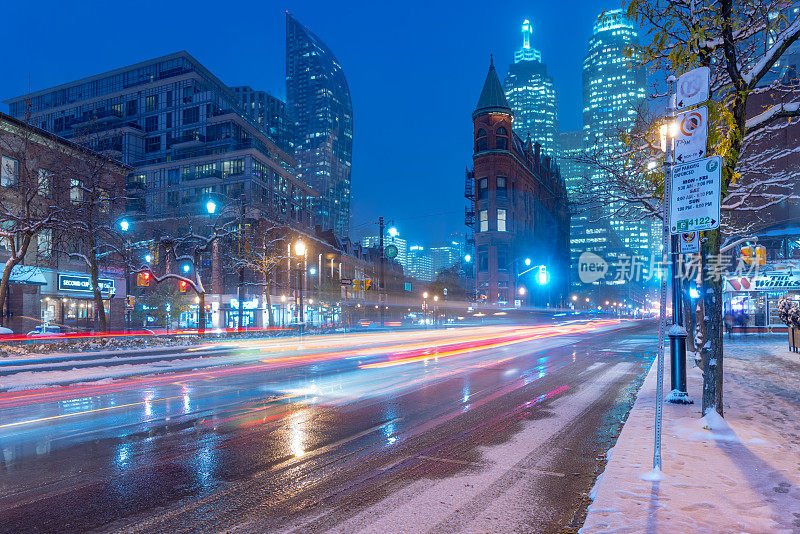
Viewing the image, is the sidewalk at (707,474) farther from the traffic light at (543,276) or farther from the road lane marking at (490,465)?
the traffic light at (543,276)

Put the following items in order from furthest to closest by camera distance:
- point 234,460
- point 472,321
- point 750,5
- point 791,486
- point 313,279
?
point 472,321 → point 313,279 → point 750,5 → point 234,460 → point 791,486

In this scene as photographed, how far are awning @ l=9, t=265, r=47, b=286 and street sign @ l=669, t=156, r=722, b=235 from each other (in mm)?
34885

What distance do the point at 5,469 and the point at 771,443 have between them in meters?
9.87

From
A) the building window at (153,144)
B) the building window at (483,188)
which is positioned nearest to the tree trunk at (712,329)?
the building window at (483,188)

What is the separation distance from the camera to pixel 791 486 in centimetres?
510

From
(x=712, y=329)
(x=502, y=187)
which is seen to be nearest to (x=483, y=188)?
(x=502, y=187)

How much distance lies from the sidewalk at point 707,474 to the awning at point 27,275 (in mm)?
34541

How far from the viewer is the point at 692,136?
5938mm

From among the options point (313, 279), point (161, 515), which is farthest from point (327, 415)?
point (313, 279)

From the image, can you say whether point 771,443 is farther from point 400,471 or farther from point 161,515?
point 161,515

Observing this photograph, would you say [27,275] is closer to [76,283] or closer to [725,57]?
[76,283]

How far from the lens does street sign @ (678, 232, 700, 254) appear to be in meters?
7.53

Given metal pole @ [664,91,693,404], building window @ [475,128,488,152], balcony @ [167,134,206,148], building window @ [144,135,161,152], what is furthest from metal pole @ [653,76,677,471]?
building window @ [144,135,161,152]

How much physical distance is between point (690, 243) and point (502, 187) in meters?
67.7
